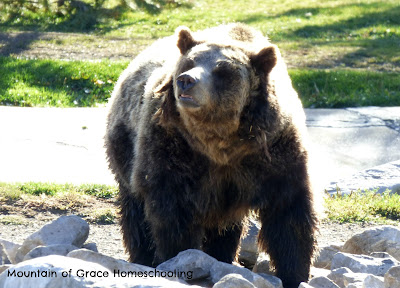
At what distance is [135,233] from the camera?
17.9 ft

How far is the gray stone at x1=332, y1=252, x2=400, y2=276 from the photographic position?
15.6 feet

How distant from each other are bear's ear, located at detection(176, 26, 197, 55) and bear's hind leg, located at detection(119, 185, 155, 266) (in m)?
1.28

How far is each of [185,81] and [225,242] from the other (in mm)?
1792

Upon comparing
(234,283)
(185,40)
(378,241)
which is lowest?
(378,241)

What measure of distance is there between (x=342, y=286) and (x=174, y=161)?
1.34 m

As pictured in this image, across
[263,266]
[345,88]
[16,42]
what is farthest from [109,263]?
[16,42]

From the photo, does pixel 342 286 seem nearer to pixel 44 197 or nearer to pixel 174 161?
pixel 174 161

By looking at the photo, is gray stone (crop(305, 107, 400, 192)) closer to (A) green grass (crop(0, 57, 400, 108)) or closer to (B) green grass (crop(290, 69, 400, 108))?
(B) green grass (crop(290, 69, 400, 108))

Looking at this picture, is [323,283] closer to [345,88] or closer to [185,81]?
A: [185,81]

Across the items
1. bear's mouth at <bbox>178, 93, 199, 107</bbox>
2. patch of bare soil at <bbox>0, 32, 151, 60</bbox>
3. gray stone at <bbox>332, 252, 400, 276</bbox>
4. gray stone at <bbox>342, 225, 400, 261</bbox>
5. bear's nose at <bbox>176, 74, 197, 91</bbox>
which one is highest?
bear's nose at <bbox>176, 74, 197, 91</bbox>

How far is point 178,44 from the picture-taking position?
4.73m

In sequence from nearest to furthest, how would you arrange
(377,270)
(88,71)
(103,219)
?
(377,270), (103,219), (88,71)

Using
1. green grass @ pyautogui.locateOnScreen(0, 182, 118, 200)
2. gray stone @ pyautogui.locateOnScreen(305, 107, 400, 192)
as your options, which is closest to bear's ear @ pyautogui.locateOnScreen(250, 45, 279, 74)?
green grass @ pyautogui.locateOnScreen(0, 182, 118, 200)

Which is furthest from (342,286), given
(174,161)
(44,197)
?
(44,197)
